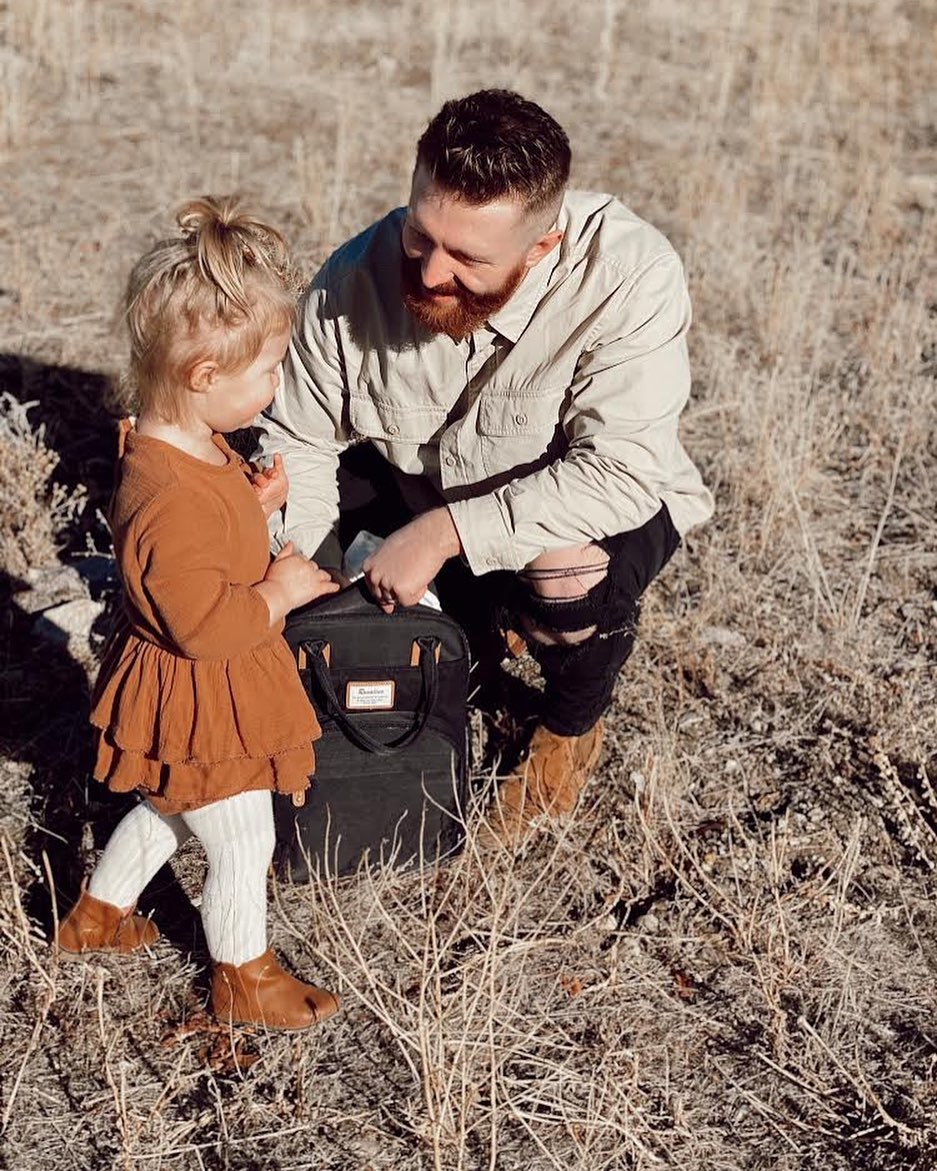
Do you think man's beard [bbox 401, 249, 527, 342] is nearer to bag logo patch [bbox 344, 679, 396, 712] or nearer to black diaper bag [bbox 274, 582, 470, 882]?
black diaper bag [bbox 274, 582, 470, 882]

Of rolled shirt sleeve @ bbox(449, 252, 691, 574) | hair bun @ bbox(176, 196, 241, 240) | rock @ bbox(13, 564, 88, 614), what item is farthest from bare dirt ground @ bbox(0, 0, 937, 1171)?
hair bun @ bbox(176, 196, 241, 240)

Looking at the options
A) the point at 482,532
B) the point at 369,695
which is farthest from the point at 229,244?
the point at 369,695

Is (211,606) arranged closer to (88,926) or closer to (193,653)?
(193,653)

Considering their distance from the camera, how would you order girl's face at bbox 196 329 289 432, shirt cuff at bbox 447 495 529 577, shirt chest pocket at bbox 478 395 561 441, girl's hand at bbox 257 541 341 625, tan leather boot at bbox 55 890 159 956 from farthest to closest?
A: shirt chest pocket at bbox 478 395 561 441 < shirt cuff at bbox 447 495 529 577 < tan leather boot at bbox 55 890 159 956 < girl's hand at bbox 257 541 341 625 < girl's face at bbox 196 329 289 432

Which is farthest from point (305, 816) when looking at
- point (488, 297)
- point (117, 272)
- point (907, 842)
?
point (117, 272)

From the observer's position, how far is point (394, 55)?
8.88 meters

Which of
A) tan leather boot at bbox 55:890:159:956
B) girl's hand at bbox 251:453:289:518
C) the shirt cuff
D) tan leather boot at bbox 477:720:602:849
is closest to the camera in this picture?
girl's hand at bbox 251:453:289:518

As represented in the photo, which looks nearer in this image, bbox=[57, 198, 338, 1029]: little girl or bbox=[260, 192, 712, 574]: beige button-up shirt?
bbox=[57, 198, 338, 1029]: little girl

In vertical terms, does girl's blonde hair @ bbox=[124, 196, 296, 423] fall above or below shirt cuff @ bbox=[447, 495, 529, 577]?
above

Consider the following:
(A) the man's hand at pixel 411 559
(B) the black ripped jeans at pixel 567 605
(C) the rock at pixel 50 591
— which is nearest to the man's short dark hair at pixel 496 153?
(A) the man's hand at pixel 411 559

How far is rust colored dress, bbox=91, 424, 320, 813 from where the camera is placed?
242 cm

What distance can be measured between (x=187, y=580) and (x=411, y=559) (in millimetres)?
Result: 723

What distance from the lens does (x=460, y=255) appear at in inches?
119

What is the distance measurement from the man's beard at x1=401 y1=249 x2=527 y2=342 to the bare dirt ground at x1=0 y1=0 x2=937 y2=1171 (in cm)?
116
